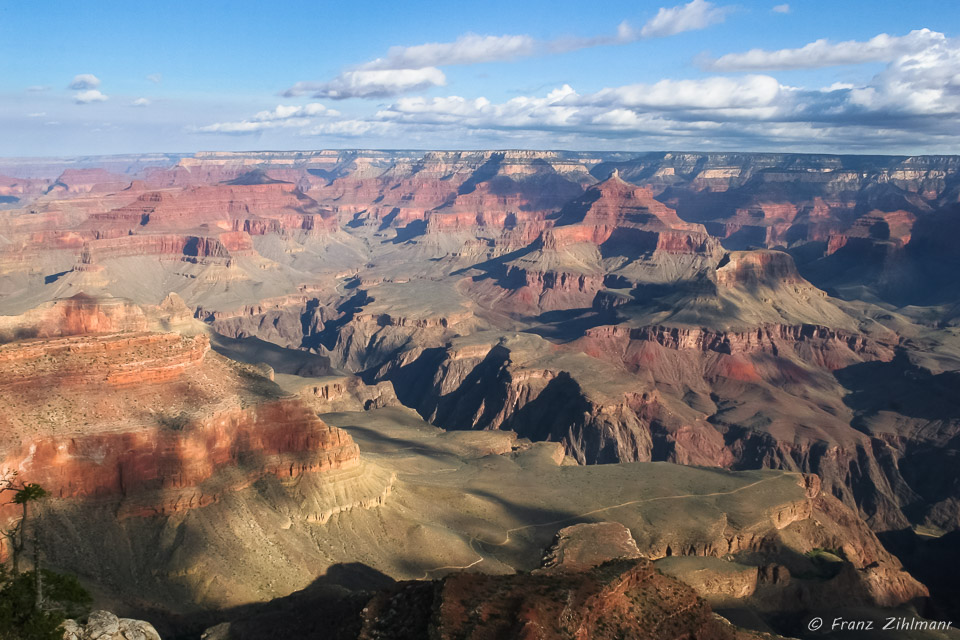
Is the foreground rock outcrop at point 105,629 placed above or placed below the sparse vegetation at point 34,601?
below

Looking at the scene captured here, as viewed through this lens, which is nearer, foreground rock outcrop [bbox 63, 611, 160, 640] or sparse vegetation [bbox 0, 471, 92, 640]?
sparse vegetation [bbox 0, 471, 92, 640]

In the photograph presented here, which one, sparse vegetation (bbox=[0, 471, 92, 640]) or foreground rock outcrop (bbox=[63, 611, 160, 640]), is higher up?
sparse vegetation (bbox=[0, 471, 92, 640])

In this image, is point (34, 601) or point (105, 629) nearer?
point (34, 601)

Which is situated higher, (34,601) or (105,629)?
(34,601)

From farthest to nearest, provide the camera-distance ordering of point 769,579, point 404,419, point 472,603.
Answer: point 404,419 < point 769,579 < point 472,603

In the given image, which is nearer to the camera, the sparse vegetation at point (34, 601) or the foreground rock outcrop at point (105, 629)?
the sparse vegetation at point (34, 601)

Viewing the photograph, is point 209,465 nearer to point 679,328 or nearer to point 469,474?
point 469,474

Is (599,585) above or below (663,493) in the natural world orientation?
above

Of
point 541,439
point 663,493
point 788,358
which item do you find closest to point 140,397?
point 663,493

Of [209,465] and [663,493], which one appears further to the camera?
[663,493]

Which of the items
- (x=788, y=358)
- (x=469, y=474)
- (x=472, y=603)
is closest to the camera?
(x=472, y=603)

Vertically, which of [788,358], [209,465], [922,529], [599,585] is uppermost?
[599,585]
